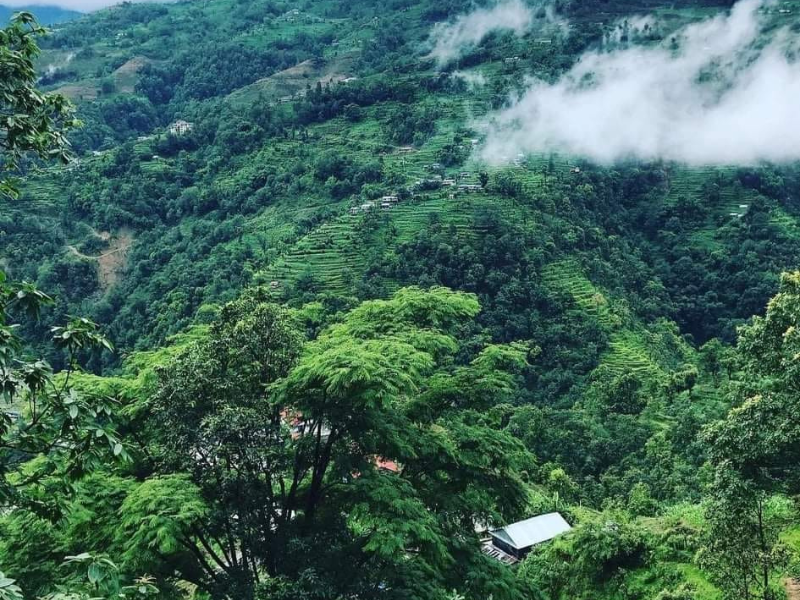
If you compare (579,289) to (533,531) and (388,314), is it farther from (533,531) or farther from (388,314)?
(388,314)

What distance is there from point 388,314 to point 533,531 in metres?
17.4

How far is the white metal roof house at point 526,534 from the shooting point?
999 inches

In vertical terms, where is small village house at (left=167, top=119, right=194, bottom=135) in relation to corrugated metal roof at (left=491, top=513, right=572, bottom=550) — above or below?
above

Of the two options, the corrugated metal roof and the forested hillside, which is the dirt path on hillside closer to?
the forested hillside

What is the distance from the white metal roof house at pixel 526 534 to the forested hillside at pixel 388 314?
3.83ft

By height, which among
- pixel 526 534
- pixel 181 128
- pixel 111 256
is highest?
pixel 181 128

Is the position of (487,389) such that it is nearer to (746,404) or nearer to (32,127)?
(746,404)

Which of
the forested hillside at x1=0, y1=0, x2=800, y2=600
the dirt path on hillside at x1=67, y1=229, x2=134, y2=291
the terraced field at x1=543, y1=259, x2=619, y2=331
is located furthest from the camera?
the dirt path on hillside at x1=67, y1=229, x2=134, y2=291

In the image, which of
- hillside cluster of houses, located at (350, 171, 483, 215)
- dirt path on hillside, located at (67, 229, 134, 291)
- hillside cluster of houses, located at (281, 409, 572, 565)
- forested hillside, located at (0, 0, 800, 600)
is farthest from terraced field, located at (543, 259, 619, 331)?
dirt path on hillside, located at (67, 229, 134, 291)

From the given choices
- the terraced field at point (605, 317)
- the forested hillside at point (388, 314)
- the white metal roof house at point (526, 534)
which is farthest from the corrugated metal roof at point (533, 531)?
the terraced field at point (605, 317)

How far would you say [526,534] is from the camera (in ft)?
84.1

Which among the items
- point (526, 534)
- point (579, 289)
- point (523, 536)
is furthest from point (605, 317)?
point (523, 536)

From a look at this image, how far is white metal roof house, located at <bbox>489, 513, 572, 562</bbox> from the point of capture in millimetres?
25375

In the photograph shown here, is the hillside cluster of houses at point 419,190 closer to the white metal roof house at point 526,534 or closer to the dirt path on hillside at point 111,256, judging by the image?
the dirt path on hillside at point 111,256
